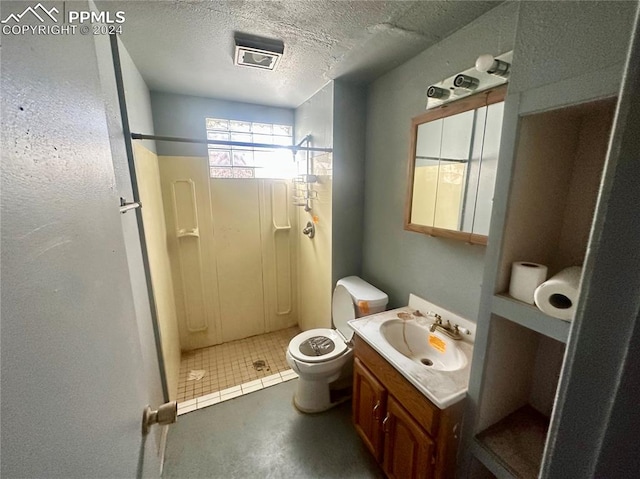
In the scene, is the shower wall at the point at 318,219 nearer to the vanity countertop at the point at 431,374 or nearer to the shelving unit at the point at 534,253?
the vanity countertop at the point at 431,374

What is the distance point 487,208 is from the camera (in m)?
1.15

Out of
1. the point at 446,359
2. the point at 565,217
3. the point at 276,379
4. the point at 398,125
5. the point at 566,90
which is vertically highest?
the point at 398,125

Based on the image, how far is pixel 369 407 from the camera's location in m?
1.44

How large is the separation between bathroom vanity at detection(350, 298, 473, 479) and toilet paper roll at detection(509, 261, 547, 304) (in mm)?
457

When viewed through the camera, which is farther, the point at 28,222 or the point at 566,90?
the point at 566,90

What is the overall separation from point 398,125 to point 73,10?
156cm

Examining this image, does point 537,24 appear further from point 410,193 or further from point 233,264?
point 233,264

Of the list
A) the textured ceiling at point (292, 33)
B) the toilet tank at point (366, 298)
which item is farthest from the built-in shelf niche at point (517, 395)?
the textured ceiling at point (292, 33)

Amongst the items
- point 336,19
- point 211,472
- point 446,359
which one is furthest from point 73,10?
point 211,472

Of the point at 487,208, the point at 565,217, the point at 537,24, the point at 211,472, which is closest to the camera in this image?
the point at 537,24

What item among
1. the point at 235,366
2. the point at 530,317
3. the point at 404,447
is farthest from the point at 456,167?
the point at 235,366

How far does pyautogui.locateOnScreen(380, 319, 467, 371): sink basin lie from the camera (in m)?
1.31

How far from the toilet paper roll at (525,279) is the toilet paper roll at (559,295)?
54 mm

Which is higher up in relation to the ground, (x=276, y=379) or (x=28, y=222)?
(x=28, y=222)
